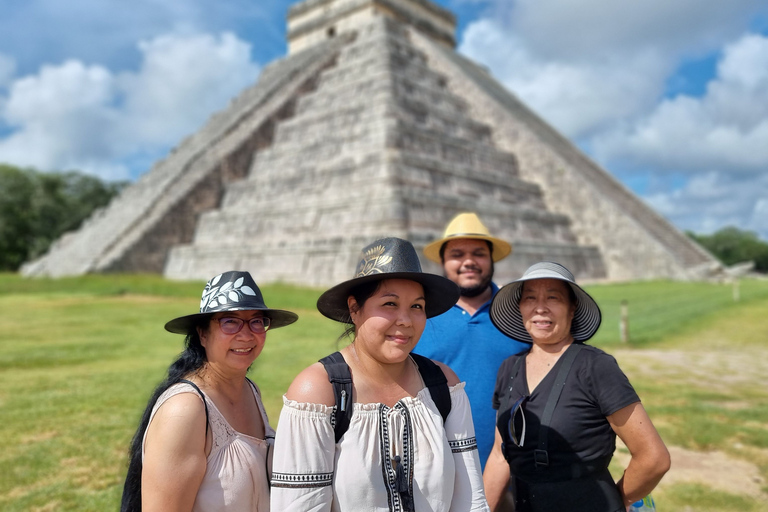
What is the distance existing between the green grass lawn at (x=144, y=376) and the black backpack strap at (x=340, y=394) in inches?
32.5

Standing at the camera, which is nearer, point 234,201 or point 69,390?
point 69,390

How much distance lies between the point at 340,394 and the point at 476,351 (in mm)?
1488

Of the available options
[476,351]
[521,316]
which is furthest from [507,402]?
[476,351]

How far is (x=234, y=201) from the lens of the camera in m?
23.6

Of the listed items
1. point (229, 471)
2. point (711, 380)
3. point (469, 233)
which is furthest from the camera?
point (711, 380)

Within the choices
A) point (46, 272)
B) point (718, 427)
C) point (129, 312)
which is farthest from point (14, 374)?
point (46, 272)

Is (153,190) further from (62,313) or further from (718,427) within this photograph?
(718,427)

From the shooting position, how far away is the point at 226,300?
247cm

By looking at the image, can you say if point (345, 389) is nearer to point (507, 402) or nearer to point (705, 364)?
point (507, 402)

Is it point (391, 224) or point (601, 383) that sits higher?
point (391, 224)

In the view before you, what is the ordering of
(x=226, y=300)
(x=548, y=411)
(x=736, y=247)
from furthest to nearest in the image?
(x=736, y=247)
(x=548, y=411)
(x=226, y=300)

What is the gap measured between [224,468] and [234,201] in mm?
22316

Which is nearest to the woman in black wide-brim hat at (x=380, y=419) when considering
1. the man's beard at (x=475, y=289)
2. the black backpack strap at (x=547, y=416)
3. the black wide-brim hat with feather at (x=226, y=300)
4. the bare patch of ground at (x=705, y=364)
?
the black wide-brim hat with feather at (x=226, y=300)

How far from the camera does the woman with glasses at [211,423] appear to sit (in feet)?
6.98
